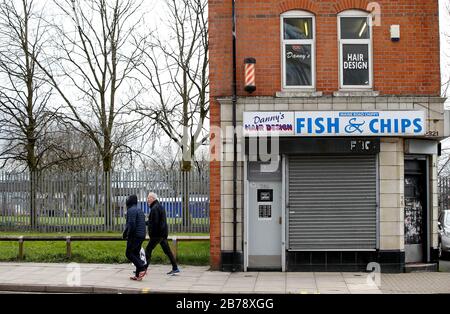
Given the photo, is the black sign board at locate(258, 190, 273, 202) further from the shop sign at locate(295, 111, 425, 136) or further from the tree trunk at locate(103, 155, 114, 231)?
the tree trunk at locate(103, 155, 114, 231)

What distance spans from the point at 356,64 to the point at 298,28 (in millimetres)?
1570

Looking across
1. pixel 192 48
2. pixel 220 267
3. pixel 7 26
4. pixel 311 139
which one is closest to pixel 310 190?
pixel 311 139

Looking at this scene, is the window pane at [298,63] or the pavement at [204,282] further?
the window pane at [298,63]

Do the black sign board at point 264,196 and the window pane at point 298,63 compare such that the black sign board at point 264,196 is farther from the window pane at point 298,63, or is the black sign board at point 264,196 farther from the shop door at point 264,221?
the window pane at point 298,63

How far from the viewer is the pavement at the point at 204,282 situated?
12570 millimetres

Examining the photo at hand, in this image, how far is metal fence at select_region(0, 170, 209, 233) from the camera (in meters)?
23.3

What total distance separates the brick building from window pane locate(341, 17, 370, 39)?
1.3 inches

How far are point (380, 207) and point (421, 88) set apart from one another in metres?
2.85

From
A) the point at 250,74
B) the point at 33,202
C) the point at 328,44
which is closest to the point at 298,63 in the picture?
the point at 328,44

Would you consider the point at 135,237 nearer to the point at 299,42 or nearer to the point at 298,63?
the point at 298,63

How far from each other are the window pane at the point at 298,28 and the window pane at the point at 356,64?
0.91m

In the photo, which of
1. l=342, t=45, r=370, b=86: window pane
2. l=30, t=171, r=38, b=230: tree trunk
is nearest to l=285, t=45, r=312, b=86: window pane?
l=342, t=45, r=370, b=86: window pane

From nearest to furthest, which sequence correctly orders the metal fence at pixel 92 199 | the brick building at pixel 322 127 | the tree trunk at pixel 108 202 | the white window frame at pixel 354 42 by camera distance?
1. the brick building at pixel 322 127
2. the white window frame at pixel 354 42
3. the metal fence at pixel 92 199
4. the tree trunk at pixel 108 202

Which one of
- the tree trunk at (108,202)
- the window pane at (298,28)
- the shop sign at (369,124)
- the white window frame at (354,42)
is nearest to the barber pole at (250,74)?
the window pane at (298,28)
